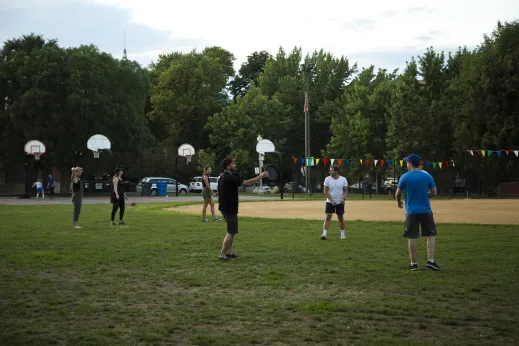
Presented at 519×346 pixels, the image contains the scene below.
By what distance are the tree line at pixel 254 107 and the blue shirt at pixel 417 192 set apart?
43005 millimetres

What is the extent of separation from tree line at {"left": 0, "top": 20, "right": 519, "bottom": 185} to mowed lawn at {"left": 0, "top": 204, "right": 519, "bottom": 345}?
40.7 meters

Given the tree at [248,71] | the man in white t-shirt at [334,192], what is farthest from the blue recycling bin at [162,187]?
the man in white t-shirt at [334,192]

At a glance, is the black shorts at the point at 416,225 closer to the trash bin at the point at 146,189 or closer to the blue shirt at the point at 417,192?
the blue shirt at the point at 417,192

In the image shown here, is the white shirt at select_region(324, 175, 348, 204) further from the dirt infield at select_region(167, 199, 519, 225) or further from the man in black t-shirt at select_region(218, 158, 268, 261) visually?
the dirt infield at select_region(167, 199, 519, 225)

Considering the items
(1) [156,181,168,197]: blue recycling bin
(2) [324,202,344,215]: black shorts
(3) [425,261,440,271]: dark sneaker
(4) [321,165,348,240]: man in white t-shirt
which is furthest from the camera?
(1) [156,181,168,197]: blue recycling bin

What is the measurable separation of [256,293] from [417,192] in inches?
151

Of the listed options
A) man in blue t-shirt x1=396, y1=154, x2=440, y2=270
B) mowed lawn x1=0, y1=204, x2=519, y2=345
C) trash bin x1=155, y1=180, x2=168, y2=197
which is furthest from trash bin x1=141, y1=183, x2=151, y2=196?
man in blue t-shirt x1=396, y1=154, x2=440, y2=270

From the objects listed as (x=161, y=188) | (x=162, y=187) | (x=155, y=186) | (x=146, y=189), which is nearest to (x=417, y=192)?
(x=162, y=187)

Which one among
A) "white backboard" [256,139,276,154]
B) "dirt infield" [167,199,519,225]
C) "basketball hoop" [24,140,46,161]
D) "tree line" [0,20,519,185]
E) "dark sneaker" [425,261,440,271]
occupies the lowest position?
"dark sneaker" [425,261,440,271]

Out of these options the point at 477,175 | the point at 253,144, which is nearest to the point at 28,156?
the point at 253,144

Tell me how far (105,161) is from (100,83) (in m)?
7.54

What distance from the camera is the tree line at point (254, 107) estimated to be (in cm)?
5466

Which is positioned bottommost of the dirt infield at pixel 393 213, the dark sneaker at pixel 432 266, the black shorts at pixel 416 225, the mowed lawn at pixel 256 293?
the mowed lawn at pixel 256 293

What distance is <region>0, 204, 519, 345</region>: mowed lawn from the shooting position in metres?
6.80
